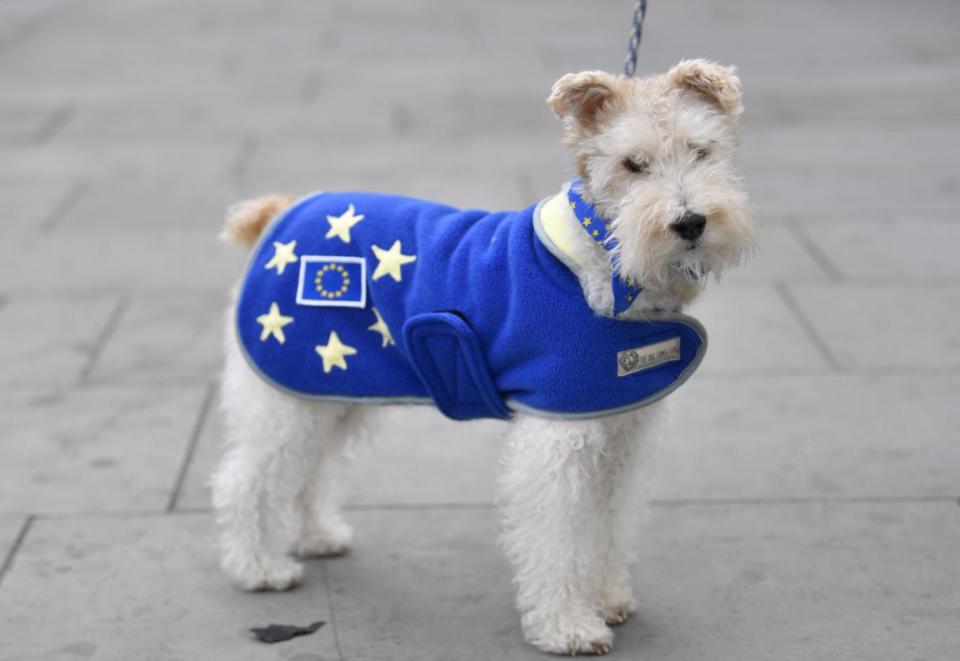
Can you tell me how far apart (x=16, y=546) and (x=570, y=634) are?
1957mm

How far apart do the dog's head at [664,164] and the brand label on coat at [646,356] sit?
21 centimetres

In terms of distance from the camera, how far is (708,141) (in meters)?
3.46

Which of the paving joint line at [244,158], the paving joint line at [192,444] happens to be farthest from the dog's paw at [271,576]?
the paving joint line at [244,158]

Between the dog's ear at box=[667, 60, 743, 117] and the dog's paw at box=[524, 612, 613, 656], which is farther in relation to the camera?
the dog's paw at box=[524, 612, 613, 656]

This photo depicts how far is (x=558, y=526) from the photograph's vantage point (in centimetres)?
378

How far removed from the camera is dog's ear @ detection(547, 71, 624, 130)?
3471mm

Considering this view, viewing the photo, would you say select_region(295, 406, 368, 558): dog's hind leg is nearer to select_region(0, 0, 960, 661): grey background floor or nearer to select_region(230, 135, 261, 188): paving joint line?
select_region(0, 0, 960, 661): grey background floor

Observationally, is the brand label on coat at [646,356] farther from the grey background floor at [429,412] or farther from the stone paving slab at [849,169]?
the stone paving slab at [849,169]

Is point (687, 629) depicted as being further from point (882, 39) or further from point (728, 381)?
point (882, 39)

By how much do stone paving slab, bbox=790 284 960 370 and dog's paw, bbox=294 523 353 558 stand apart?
2.61 metres

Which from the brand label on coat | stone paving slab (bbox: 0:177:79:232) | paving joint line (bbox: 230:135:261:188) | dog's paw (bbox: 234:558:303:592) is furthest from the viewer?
paving joint line (bbox: 230:135:261:188)

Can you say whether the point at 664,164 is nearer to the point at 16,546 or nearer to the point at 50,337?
the point at 16,546

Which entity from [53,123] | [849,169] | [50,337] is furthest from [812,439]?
[53,123]

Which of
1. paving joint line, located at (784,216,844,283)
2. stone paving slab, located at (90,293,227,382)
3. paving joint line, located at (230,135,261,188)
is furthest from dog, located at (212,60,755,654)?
paving joint line, located at (230,135,261,188)
